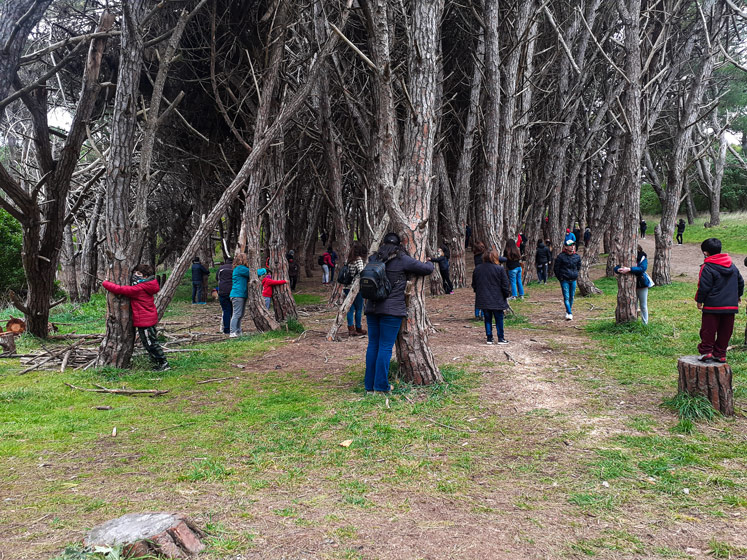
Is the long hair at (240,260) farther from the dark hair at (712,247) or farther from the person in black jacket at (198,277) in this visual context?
the dark hair at (712,247)

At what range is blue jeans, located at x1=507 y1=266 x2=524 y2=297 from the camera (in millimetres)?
15148

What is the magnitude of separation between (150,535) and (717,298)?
6482mm

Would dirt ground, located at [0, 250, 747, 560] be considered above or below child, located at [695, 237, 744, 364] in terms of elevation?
below

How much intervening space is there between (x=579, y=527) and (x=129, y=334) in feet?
23.3

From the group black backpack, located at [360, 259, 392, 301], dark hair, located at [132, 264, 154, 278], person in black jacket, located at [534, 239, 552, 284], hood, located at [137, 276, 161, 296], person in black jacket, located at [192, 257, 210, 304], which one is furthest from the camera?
person in black jacket, located at [534, 239, 552, 284]

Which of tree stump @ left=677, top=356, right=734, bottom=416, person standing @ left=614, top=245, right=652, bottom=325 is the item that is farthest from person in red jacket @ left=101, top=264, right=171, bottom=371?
person standing @ left=614, top=245, right=652, bottom=325

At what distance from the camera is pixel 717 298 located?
21.8 feet

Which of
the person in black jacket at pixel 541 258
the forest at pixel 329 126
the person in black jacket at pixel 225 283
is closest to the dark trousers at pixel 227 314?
the person in black jacket at pixel 225 283

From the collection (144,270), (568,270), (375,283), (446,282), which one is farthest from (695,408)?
(446,282)

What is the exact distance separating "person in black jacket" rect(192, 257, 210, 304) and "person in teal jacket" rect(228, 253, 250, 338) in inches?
311

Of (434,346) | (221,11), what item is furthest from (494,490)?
(221,11)

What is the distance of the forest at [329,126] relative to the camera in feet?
25.2

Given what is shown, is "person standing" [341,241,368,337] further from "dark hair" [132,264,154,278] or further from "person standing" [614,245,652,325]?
"person standing" [614,245,652,325]

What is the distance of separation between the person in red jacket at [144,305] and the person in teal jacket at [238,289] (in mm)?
3104
